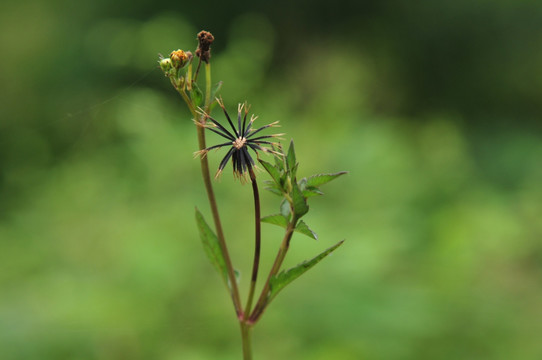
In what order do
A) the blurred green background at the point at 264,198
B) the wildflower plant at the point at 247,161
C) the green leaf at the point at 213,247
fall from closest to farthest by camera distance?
the wildflower plant at the point at 247,161, the green leaf at the point at 213,247, the blurred green background at the point at 264,198

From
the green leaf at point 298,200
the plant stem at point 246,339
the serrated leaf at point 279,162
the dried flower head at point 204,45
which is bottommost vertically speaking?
the plant stem at point 246,339

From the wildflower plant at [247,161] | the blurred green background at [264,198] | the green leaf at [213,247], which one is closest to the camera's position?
the wildflower plant at [247,161]

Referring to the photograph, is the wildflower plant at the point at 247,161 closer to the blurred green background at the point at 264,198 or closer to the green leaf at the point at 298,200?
the green leaf at the point at 298,200

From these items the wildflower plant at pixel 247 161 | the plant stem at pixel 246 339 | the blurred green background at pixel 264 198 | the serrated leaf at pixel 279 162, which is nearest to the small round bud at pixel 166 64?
the wildflower plant at pixel 247 161

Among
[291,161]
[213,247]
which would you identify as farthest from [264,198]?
[291,161]

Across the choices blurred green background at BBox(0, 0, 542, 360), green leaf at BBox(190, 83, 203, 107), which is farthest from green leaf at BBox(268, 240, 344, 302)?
blurred green background at BBox(0, 0, 542, 360)

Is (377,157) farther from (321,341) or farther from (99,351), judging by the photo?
(99,351)

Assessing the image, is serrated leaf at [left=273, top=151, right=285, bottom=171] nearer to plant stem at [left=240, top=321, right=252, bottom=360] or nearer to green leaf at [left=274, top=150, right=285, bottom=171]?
green leaf at [left=274, top=150, right=285, bottom=171]
